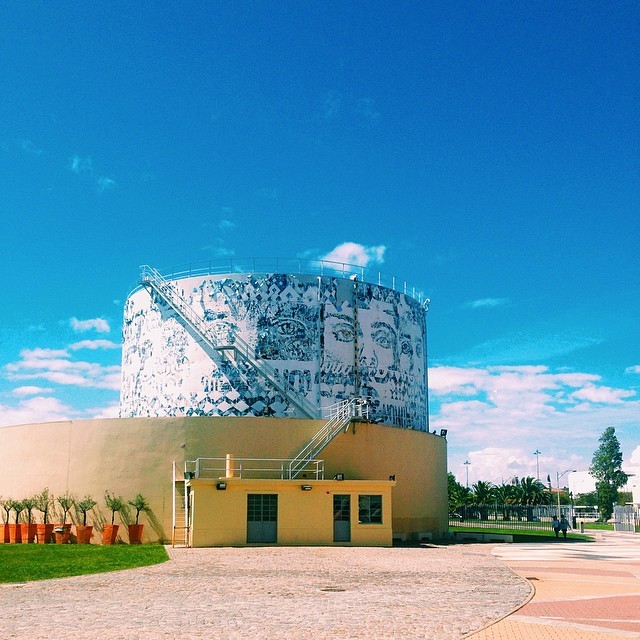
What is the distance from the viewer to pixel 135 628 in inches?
436

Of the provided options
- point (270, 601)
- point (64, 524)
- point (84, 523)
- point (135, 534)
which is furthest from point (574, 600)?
point (64, 524)

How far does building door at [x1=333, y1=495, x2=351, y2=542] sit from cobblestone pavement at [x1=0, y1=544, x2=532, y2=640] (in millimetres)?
7006

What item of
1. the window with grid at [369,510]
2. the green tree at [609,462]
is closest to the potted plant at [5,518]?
the window with grid at [369,510]

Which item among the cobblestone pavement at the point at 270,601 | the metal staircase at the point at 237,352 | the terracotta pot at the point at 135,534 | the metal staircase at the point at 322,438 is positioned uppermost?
the metal staircase at the point at 237,352

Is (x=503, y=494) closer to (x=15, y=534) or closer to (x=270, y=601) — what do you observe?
(x=15, y=534)

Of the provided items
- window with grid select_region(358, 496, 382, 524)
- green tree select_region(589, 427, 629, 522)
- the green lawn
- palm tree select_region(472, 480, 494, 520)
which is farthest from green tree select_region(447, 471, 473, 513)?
the green lawn

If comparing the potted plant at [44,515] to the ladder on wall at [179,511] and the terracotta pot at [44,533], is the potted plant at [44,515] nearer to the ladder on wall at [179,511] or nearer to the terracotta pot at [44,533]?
the terracotta pot at [44,533]

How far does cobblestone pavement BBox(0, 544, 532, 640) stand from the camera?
10961 millimetres

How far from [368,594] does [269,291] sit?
25.4m

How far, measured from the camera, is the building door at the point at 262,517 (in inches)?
1120

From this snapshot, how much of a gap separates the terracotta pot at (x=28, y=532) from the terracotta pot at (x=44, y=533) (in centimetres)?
21

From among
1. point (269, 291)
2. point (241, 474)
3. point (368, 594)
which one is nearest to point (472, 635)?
point (368, 594)

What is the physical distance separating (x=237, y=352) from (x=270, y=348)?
1.67m

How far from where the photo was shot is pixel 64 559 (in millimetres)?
22203
